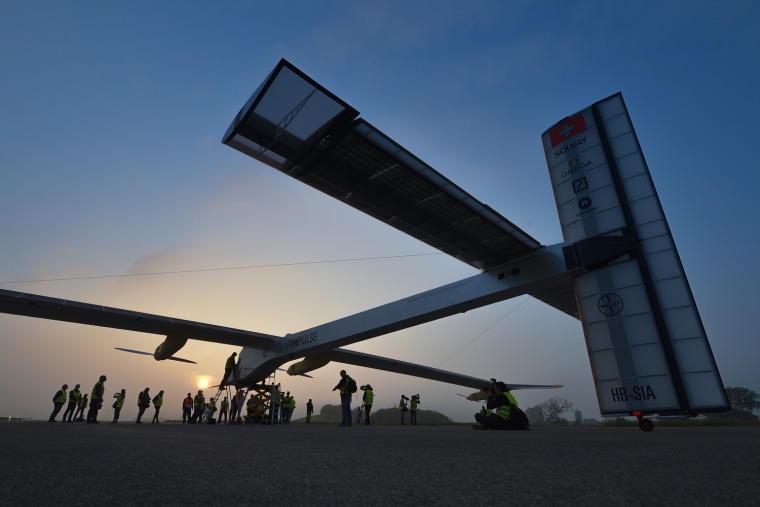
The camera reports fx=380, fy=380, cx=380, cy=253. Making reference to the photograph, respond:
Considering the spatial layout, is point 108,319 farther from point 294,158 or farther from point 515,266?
point 515,266

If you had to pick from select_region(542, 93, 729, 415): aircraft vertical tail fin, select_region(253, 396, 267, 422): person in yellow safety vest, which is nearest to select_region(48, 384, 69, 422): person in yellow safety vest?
→ select_region(253, 396, 267, 422): person in yellow safety vest

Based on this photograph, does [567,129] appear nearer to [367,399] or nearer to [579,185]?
[579,185]

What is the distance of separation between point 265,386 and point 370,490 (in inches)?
765

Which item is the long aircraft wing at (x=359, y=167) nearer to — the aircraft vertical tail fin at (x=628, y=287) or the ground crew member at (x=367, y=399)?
the aircraft vertical tail fin at (x=628, y=287)

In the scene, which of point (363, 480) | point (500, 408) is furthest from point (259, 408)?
point (363, 480)

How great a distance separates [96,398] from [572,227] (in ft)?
59.0

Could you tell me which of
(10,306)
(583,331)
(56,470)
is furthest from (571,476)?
(10,306)

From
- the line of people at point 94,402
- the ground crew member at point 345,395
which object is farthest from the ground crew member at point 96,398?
the ground crew member at point 345,395

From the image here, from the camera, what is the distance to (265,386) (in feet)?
63.6

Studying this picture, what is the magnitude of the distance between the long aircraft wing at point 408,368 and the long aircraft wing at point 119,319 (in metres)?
5.18

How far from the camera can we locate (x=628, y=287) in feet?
29.1

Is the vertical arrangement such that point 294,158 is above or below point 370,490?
above

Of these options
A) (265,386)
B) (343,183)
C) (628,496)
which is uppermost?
(343,183)

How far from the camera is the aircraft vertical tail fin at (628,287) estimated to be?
798cm
